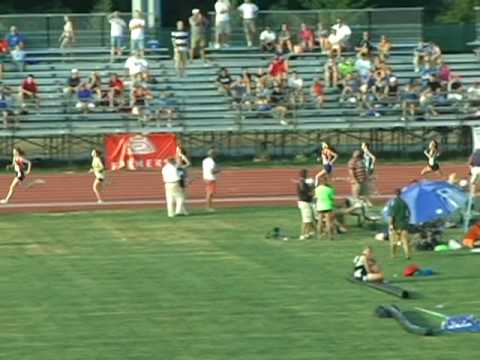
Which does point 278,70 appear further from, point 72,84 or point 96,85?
point 72,84

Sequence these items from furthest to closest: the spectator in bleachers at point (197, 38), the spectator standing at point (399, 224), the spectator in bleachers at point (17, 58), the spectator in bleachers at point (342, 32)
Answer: the spectator in bleachers at point (197, 38) < the spectator in bleachers at point (342, 32) < the spectator in bleachers at point (17, 58) < the spectator standing at point (399, 224)

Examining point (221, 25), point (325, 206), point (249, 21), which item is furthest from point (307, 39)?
point (325, 206)

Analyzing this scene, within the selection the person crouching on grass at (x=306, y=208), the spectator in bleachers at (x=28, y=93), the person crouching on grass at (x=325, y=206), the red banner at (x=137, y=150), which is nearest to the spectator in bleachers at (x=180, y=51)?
the spectator in bleachers at (x=28, y=93)

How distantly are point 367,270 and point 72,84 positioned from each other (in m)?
23.3

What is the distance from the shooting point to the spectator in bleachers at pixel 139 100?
4634 cm

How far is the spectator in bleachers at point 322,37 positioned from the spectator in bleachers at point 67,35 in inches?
301

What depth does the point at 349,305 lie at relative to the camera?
76.1 feet

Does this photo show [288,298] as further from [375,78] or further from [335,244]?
[375,78]

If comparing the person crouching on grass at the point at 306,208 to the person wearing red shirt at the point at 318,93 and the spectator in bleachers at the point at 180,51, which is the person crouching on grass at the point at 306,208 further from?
the spectator in bleachers at the point at 180,51

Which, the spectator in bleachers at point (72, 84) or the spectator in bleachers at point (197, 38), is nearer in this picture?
the spectator in bleachers at point (72, 84)

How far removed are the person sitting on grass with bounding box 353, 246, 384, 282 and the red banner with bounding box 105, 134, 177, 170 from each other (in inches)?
771

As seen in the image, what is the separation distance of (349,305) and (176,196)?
1258 centimetres

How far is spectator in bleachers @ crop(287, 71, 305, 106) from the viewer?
47.4 metres

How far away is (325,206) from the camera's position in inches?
1211
